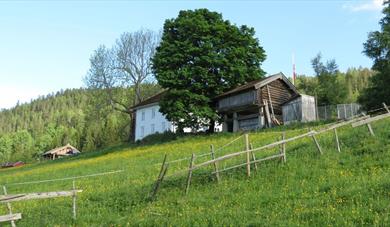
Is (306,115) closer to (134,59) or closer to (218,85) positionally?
(218,85)

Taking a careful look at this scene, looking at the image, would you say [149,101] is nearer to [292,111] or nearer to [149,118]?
[149,118]

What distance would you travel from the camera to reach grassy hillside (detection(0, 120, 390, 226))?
1250 cm

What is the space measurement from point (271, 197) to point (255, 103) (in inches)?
1344

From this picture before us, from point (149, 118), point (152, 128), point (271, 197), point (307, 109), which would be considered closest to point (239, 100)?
point (307, 109)

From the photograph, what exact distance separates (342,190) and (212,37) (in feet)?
129

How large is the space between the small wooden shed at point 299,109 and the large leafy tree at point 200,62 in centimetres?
631

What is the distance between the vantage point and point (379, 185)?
45.4 ft

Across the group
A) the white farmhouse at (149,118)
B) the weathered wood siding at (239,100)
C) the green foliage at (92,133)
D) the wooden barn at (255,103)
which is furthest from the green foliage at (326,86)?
the green foliage at (92,133)

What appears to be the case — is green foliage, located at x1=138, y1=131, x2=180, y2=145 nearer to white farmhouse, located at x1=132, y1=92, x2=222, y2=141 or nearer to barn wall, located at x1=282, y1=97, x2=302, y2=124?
white farmhouse, located at x1=132, y1=92, x2=222, y2=141

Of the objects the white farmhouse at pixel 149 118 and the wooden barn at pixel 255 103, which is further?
the white farmhouse at pixel 149 118

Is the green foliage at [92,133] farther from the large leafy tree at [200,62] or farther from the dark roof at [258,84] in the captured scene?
the dark roof at [258,84]

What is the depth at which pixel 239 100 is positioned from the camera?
49.8 m

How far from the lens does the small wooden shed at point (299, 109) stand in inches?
1855

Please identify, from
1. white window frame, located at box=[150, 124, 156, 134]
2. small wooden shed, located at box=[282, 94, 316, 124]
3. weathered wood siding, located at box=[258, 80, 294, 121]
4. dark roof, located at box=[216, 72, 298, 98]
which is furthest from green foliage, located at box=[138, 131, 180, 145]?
small wooden shed, located at box=[282, 94, 316, 124]
